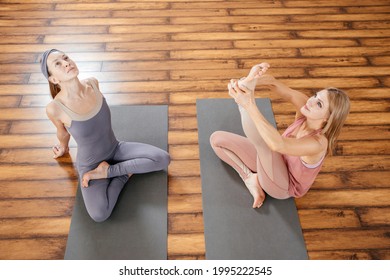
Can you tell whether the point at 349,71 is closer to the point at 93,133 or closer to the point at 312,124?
the point at 312,124

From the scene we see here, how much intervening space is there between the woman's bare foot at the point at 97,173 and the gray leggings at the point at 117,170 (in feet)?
0.08

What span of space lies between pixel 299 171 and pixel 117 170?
0.98 metres

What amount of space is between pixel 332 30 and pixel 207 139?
5.45 feet

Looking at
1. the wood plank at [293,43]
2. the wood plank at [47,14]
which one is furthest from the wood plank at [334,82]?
the wood plank at [47,14]

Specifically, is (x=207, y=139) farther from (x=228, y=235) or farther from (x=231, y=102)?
(x=228, y=235)

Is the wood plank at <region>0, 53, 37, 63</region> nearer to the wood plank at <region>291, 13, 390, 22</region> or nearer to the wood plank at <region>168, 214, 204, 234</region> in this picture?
the wood plank at <region>168, 214, 204, 234</region>

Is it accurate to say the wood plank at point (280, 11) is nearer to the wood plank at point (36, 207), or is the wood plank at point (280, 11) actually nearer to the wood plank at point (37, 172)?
the wood plank at point (37, 172)

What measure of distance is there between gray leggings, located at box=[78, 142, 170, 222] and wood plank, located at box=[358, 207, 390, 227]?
1.16 m

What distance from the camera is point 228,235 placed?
2.06 meters

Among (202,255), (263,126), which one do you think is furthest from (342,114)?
(202,255)

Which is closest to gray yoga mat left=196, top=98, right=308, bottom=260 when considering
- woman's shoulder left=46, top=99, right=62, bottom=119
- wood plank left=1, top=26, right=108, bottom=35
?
woman's shoulder left=46, top=99, right=62, bottom=119

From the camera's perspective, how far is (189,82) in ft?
9.42

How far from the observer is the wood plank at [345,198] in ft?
7.26

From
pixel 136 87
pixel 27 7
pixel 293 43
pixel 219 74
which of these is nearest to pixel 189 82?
pixel 219 74
